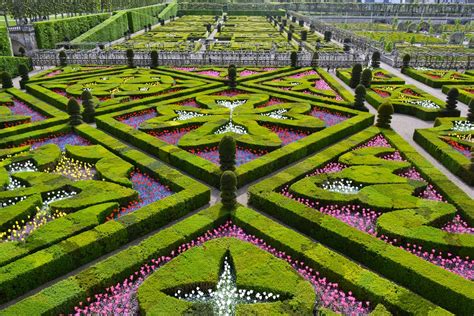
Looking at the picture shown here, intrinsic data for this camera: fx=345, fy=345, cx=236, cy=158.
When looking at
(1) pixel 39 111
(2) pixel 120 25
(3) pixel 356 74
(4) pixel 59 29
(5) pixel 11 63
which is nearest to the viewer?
(1) pixel 39 111

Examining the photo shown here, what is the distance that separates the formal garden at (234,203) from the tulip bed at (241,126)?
0.36 feet

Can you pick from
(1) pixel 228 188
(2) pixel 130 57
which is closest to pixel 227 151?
(1) pixel 228 188

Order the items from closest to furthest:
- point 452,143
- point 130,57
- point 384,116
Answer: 1. point 452,143
2. point 384,116
3. point 130,57

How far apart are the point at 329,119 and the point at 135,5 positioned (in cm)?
7951

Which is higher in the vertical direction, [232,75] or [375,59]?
[375,59]

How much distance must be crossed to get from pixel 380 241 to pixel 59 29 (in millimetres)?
47163

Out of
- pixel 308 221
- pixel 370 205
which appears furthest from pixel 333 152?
pixel 308 221

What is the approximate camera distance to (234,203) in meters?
11.3

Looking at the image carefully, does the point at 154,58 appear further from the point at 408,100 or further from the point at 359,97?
the point at 408,100

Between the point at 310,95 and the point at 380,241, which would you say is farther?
the point at 310,95

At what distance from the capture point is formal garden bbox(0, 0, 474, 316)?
26.9 ft

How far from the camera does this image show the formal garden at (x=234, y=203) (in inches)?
323

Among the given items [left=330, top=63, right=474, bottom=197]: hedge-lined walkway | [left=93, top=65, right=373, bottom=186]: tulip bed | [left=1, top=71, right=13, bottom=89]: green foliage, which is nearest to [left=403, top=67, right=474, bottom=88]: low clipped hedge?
[left=330, top=63, right=474, bottom=197]: hedge-lined walkway

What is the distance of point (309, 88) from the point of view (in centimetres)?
2447
